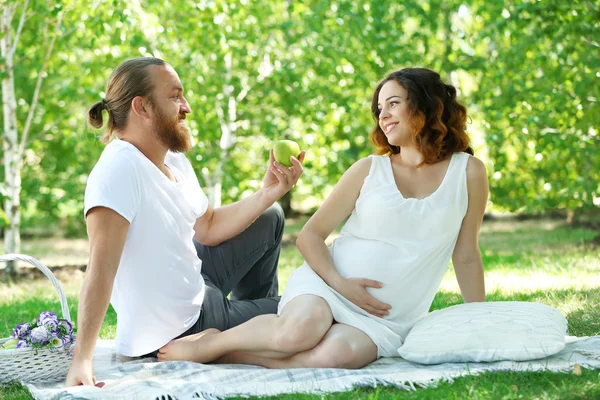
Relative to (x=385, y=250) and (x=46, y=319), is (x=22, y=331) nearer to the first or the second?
(x=46, y=319)

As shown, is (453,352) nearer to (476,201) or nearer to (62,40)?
(476,201)

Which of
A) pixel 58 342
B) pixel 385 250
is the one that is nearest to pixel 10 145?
pixel 58 342

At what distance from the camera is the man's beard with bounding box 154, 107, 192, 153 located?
343 centimetres

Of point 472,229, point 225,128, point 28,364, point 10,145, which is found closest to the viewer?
point 28,364

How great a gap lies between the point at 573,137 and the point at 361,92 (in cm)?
264

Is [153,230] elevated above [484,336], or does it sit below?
above

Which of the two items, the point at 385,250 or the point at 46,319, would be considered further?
the point at 385,250

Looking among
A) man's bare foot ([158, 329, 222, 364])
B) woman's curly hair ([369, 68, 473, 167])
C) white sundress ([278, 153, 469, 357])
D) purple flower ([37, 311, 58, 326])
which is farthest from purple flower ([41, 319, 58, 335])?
woman's curly hair ([369, 68, 473, 167])

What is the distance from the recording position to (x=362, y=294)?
3.42 metres

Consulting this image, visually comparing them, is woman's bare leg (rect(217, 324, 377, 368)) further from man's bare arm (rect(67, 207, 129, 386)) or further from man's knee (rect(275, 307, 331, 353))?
man's bare arm (rect(67, 207, 129, 386))

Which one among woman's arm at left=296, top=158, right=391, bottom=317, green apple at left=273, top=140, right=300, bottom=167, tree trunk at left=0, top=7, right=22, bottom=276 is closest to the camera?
woman's arm at left=296, top=158, right=391, bottom=317

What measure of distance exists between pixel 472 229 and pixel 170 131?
→ 4.74 ft

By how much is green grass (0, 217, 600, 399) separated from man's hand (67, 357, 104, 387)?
0.19m

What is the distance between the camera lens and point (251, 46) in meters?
8.58
